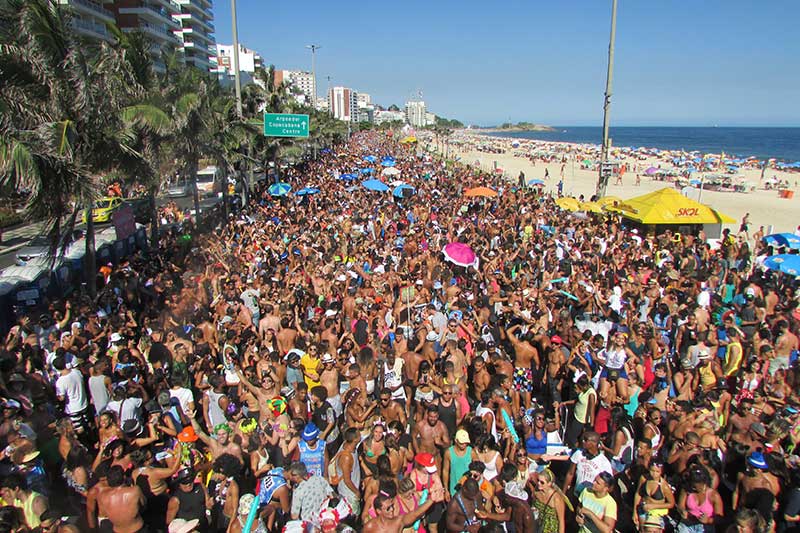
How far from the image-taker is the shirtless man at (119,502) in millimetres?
3885

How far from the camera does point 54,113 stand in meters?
9.48

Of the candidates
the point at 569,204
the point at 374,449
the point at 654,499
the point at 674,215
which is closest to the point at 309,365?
the point at 374,449

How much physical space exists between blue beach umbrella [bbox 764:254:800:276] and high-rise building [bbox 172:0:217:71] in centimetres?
5861

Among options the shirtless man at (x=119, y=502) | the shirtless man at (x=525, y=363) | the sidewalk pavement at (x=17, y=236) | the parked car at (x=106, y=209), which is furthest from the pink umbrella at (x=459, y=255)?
the parked car at (x=106, y=209)

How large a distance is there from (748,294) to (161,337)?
9533mm

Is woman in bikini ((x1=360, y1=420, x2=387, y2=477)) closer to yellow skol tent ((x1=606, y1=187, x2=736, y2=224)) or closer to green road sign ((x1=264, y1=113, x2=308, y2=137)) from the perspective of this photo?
yellow skol tent ((x1=606, y1=187, x2=736, y2=224))

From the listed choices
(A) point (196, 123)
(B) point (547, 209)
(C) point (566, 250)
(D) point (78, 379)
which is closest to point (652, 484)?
(D) point (78, 379)

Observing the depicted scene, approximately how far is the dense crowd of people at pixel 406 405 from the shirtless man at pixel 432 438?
0.7 inches

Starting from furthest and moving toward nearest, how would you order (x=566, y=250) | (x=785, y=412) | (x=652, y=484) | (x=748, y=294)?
(x=566, y=250) → (x=748, y=294) → (x=785, y=412) → (x=652, y=484)

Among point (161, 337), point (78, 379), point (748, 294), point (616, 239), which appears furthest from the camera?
point (616, 239)

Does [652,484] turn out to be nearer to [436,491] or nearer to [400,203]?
[436,491]

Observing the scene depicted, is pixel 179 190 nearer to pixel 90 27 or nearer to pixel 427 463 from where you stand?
pixel 90 27

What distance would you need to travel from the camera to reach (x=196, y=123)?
53.5ft

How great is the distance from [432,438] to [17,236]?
22857 millimetres
